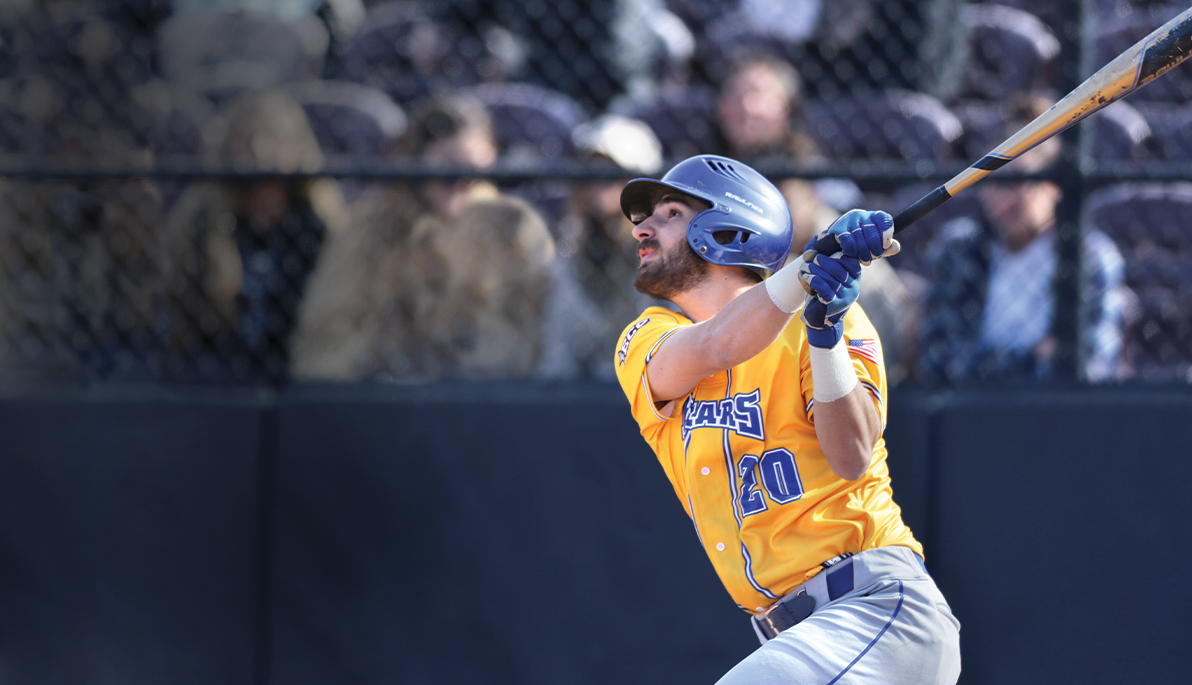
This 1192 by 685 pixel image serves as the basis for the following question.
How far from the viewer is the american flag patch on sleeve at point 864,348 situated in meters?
2.22

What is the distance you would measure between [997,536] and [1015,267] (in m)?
1.03

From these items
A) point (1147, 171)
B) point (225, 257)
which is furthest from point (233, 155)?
point (1147, 171)

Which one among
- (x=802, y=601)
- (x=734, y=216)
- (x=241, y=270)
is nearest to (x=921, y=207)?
(x=734, y=216)

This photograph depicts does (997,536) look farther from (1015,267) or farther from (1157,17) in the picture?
(1157,17)

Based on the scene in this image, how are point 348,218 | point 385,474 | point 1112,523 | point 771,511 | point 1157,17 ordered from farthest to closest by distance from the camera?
point 1157,17
point 348,218
point 385,474
point 1112,523
point 771,511

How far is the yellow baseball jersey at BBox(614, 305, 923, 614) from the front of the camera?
2.26 meters

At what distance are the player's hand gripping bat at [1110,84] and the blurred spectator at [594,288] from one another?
176cm

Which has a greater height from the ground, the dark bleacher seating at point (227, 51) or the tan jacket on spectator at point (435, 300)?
the dark bleacher seating at point (227, 51)

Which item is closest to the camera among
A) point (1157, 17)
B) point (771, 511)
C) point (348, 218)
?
point (771, 511)

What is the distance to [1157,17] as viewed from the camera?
17.8 feet

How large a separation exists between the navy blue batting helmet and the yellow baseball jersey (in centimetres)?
21

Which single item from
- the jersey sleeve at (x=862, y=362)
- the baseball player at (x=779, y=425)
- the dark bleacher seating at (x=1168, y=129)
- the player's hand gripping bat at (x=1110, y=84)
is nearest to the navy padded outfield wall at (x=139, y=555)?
the baseball player at (x=779, y=425)

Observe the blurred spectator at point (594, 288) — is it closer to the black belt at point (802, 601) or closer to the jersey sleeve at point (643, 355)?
the jersey sleeve at point (643, 355)

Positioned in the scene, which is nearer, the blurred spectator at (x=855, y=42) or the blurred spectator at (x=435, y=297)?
the blurred spectator at (x=435, y=297)
